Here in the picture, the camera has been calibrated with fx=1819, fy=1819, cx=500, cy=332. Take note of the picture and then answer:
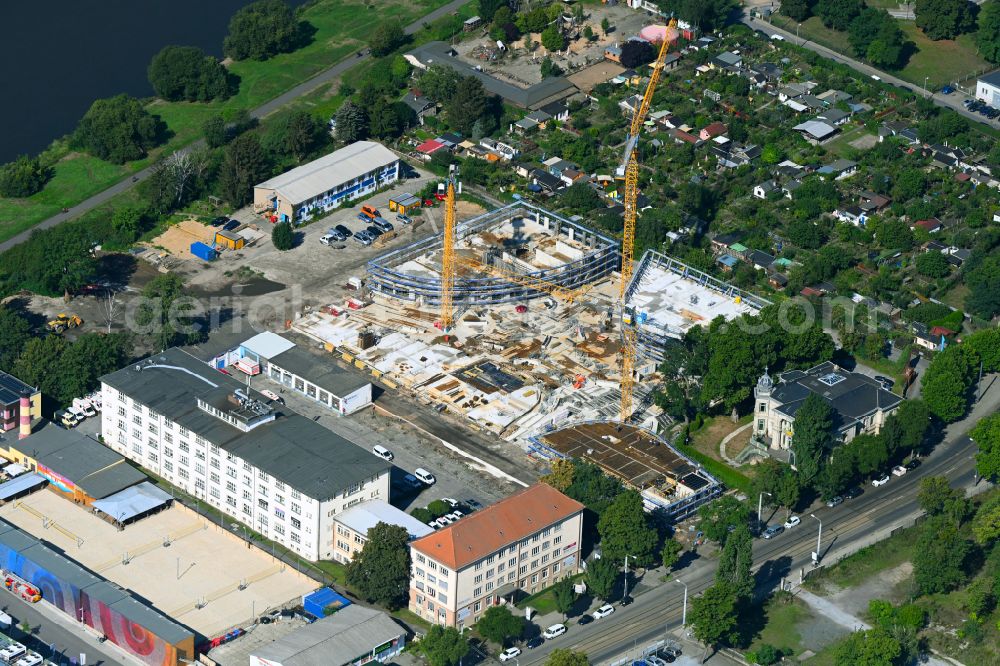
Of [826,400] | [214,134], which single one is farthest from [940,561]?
[214,134]

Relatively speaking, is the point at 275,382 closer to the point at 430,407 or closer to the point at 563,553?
the point at 430,407

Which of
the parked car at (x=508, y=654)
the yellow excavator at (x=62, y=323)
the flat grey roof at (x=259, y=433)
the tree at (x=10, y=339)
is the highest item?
the flat grey roof at (x=259, y=433)

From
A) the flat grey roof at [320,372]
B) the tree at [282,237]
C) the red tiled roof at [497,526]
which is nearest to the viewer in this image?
the red tiled roof at [497,526]

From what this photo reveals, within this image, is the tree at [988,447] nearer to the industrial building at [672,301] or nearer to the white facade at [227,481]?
the industrial building at [672,301]

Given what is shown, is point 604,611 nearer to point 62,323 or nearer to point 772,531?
point 772,531

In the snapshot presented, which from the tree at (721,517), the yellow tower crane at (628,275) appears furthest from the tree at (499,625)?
the yellow tower crane at (628,275)

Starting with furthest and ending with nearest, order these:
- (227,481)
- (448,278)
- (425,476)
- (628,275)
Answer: (628,275) → (448,278) → (425,476) → (227,481)
